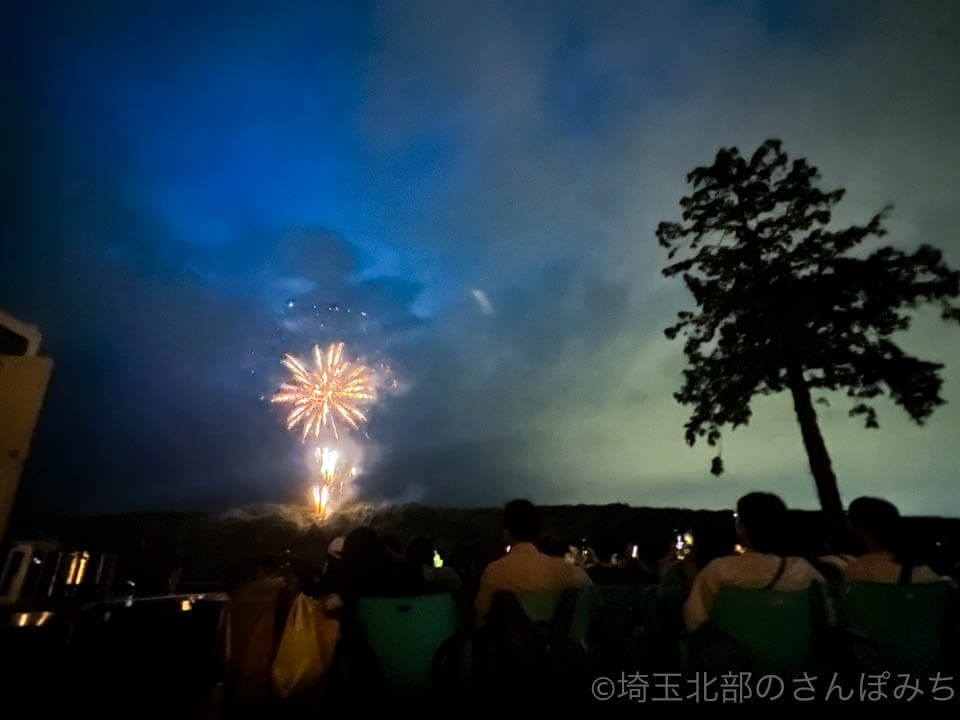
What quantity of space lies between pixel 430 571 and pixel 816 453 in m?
11.0

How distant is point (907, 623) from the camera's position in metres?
3.24

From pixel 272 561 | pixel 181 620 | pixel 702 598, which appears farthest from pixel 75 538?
pixel 702 598

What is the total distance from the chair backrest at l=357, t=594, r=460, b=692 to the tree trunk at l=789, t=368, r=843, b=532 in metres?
11.7

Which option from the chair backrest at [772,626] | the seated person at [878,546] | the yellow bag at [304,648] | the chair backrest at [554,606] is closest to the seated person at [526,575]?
the chair backrest at [554,606]

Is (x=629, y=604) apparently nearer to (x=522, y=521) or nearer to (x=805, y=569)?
(x=522, y=521)

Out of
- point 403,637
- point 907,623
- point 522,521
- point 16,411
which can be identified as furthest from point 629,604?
point 16,411

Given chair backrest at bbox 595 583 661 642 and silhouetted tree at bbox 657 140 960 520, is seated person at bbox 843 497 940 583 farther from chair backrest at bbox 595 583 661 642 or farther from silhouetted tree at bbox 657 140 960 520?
silhouetted tree at bbox 657 140 960 520

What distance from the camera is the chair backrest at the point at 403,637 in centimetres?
350

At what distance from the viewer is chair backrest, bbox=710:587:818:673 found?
304 centimetres

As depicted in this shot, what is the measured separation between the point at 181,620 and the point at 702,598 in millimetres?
5477

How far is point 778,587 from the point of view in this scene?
3211mm

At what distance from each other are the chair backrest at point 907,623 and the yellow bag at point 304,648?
3339 mm

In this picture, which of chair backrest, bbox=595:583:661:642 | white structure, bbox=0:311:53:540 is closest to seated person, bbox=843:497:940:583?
chair backrest, bbox=595:583:661:642

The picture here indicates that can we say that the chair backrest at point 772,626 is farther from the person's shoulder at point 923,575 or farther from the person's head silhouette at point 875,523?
the person's head silhouette at point 875,523
